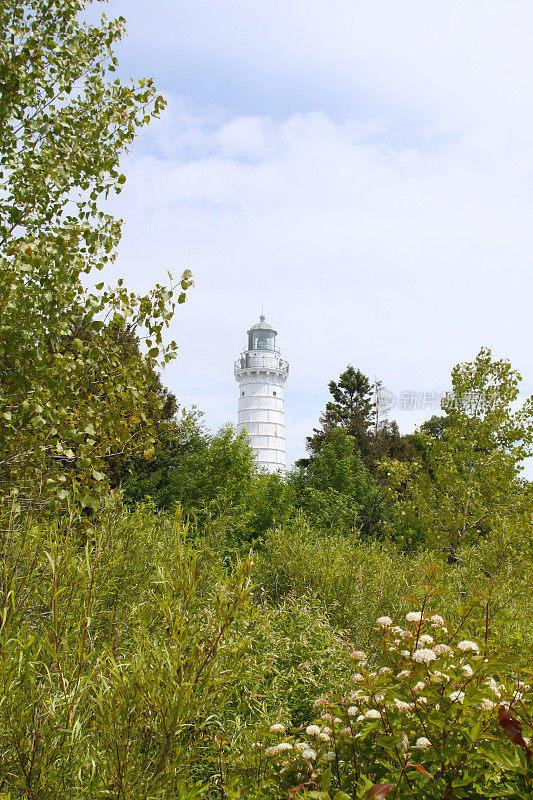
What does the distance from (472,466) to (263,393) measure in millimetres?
33623

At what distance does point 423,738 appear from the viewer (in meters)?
2.27

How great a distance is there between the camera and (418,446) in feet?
102

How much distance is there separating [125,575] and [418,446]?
2729 cm

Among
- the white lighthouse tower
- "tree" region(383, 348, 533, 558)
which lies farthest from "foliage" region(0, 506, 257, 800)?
the white lighthouse tower

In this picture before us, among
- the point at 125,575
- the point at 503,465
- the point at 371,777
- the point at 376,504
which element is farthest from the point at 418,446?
the point at 371,777

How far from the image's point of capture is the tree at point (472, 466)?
1517 cm

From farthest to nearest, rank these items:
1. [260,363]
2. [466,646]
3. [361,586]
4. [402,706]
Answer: [260,363] < [361,586] < [466,646] < [402,706]

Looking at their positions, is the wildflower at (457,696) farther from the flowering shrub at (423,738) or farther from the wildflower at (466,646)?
the wildflower at (466,646)

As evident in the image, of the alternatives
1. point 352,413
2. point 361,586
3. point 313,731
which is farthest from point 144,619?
point 352,413

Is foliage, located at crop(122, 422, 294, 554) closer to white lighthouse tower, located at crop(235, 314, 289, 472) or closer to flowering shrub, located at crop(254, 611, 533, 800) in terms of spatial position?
flowering shrub, located at crop(254, 611, 533, 800)

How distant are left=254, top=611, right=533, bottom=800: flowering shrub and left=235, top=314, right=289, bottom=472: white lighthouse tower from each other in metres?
45.6

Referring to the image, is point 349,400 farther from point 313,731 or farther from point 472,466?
point 313,731

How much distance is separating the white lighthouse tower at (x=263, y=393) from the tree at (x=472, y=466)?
3255 cm

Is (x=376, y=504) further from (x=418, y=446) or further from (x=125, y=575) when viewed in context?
(x=125, y=575)
